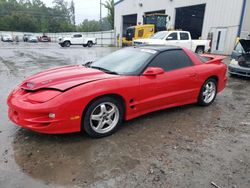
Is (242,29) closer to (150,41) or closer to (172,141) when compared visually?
(150,41)

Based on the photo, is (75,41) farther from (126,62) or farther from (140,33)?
(126,62)

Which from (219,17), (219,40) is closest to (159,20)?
(219,17)

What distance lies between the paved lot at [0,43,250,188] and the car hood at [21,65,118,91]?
771mm

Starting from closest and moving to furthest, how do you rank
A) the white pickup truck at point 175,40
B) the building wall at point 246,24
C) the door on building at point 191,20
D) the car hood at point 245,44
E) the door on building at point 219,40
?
the car hood at point 245,44 < the white pickup truck at point 175,40 < the building wall at point 246,24 < the door on building at point 219,40 < the door on building at point 191,20

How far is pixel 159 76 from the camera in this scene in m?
3.99

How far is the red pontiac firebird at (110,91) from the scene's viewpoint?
10.0 feet

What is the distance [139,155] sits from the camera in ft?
9.90

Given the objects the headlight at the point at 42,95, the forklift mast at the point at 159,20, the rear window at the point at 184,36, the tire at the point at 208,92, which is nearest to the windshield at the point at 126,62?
the headlight at the point at 42,95

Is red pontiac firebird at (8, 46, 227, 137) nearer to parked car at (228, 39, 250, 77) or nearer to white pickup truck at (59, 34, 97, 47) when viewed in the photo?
parked car at (228, 39, 250, 77)

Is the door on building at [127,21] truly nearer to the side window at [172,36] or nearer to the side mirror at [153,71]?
the side window at [172,36]

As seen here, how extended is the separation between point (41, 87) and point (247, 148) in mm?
3109

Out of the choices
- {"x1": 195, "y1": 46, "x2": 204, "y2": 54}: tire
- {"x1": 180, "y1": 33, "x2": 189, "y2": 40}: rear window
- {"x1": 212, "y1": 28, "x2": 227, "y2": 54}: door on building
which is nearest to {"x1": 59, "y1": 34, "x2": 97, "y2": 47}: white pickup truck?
{"x1": 212, "y1": 28, "x2": 227, "y2": 54}: door on building

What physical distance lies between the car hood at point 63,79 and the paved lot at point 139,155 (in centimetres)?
77

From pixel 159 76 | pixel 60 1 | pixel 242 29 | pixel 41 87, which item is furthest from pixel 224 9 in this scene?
pixel 60 1
